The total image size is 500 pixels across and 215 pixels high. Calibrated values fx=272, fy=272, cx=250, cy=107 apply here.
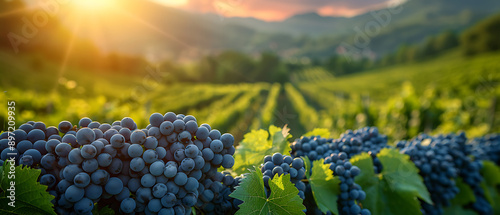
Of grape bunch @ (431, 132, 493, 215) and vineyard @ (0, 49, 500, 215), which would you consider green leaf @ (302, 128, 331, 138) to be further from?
grape bunch @ (431, 132, 493, 215)

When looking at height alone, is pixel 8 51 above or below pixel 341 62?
below

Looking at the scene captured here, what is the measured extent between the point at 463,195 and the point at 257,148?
57.6 inches

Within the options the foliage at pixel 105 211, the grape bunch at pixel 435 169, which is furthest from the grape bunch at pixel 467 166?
the foliage at pixel 105 211

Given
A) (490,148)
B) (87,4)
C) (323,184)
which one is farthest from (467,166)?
(87,4)

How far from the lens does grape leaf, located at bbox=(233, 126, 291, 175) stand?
0.98 m

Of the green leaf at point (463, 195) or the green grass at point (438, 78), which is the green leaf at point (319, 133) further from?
the green grass at point (438, 78)

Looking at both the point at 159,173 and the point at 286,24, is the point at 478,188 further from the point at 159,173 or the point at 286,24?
the point at 286,24

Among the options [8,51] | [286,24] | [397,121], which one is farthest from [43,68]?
[286,24]

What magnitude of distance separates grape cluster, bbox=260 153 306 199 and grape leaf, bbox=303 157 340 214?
0.14 ft

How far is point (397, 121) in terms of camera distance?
3.98 meters

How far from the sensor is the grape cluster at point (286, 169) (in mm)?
796

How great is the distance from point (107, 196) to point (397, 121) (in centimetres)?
416

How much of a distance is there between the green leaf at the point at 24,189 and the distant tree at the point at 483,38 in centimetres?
6897

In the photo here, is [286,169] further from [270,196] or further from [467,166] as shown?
[467,166]
